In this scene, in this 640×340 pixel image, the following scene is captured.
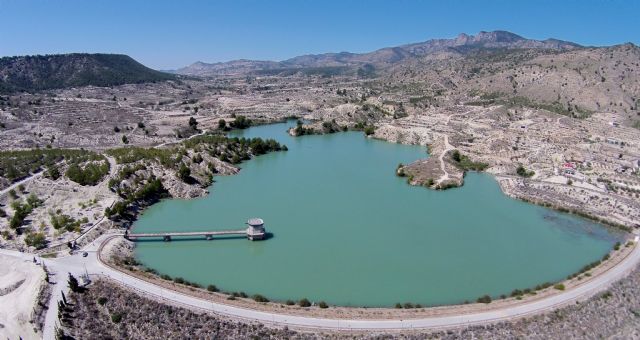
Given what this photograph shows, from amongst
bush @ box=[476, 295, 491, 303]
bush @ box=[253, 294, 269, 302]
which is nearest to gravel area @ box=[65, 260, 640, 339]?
bush @ box=[476, 295, 491, 303]

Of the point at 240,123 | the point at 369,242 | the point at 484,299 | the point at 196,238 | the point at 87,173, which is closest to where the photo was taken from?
the point at 484,299

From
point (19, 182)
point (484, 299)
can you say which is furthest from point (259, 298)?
point (19, 182)

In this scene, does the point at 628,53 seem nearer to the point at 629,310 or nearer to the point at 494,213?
the point at 494,213

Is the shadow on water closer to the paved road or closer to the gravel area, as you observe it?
the paved road

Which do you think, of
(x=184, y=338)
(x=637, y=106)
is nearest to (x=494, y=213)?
(x=184, y=338)

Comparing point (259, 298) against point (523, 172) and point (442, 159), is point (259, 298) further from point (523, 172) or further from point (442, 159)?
point (523, 172)
